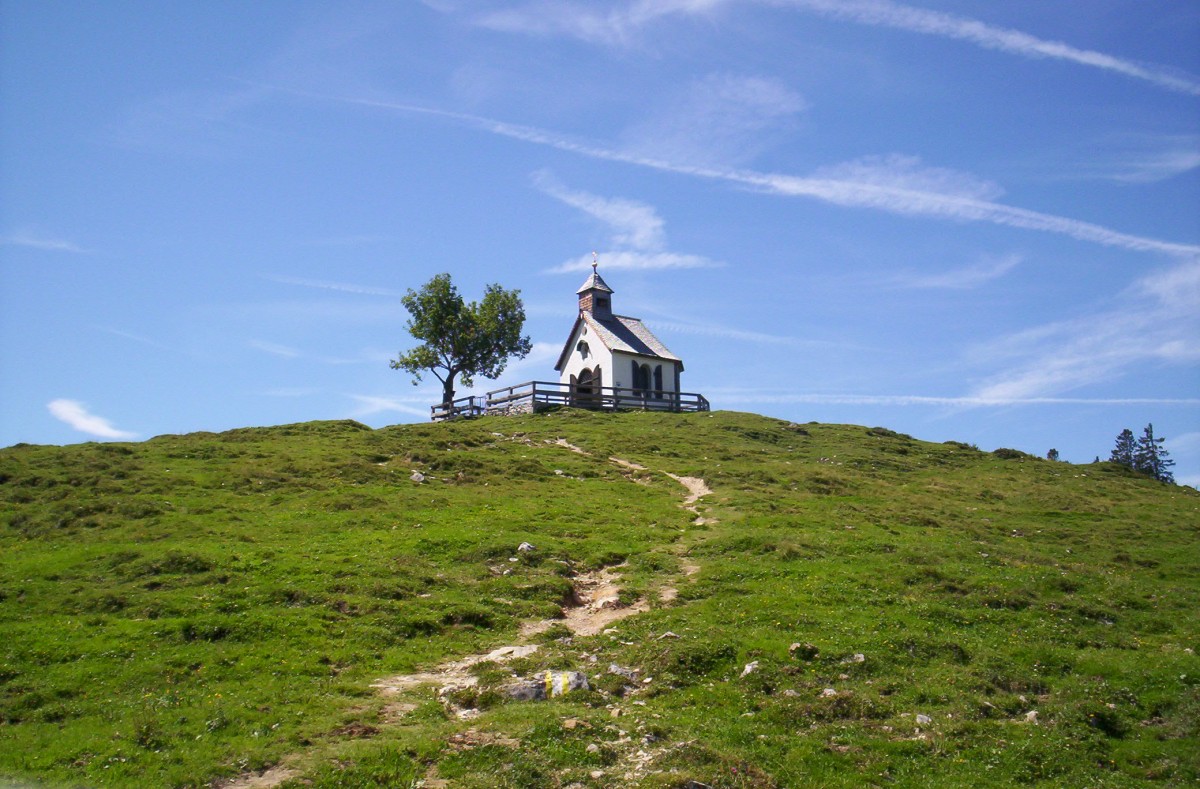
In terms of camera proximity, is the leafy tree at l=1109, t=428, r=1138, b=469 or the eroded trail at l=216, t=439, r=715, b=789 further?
A: the leafy tree at l=1109, t=428, r=1138, b=469

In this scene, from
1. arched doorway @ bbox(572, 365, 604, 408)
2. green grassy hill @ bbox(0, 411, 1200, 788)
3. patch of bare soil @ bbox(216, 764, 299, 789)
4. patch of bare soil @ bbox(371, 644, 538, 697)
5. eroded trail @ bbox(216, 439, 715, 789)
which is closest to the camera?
patch of bare soil @ bbox(216, 764, 299, 789)

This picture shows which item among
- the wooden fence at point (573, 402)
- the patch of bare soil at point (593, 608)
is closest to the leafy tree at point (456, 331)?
the wooden fence at point (573, 402)

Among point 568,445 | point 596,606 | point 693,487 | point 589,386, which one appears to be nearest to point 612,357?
point 589,386

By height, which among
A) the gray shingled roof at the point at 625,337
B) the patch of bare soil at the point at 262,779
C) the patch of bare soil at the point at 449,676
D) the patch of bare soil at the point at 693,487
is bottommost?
the patch of bare soil at the point at 262,779

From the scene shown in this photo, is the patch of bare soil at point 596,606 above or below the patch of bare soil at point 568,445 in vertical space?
below

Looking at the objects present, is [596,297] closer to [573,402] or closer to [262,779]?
[573,402]

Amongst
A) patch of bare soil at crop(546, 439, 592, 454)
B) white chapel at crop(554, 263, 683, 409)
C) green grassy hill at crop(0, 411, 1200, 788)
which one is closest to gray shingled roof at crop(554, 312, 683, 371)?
white chapel at crop(554, 263, 683, 409)

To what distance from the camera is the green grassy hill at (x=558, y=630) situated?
1703 centimetres

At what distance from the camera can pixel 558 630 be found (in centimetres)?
2442

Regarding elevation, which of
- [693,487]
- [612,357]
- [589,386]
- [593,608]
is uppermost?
[612,357]

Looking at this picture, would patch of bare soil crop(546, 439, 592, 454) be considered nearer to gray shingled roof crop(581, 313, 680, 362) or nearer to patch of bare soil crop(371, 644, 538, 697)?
gray shingled roof crop(581, 313, 680, 362)

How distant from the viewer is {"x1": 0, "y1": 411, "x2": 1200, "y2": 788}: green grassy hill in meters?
17.0

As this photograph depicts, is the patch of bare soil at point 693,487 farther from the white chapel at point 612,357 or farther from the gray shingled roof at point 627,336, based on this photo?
the gray shingled roof at point 627,336

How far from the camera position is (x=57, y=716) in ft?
59.7
